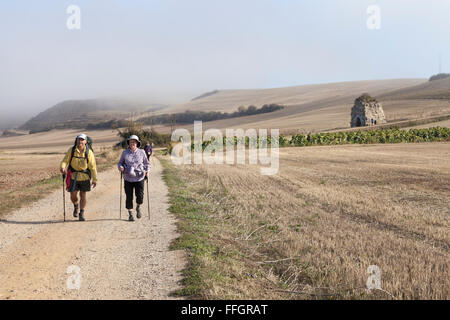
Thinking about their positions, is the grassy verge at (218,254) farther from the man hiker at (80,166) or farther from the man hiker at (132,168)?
the man hiker at (80,166)

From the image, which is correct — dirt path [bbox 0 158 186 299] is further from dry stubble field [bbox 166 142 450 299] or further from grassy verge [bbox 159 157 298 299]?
dry stubble field [bbox 166 142 450 299]

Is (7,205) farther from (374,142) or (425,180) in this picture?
(374,142)

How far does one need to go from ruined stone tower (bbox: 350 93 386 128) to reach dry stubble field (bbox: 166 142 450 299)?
170ft

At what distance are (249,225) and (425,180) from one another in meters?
10.7

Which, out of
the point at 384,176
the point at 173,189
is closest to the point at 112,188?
the point at 173,189

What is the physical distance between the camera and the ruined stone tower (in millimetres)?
67125

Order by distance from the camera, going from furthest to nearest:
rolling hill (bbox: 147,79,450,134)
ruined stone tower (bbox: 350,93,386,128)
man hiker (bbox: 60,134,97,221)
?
rolling hill (bbox: 147,79,450,134) < ruined stone tower (bbox: 350,93,386,128) < man hiker (bbox: 60,134,97,221)

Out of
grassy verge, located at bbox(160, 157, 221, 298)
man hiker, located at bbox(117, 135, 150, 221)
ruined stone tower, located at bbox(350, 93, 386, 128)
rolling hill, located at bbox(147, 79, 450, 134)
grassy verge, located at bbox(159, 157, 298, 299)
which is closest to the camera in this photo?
grassy verge, located at bbox(159, 157, 298, 299)

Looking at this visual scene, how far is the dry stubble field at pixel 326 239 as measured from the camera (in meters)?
6.09

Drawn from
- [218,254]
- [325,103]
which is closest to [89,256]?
[218,254]

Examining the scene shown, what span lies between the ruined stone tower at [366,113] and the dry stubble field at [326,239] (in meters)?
51.7

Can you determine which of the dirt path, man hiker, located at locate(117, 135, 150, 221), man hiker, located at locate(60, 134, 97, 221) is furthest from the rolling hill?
the dirt path

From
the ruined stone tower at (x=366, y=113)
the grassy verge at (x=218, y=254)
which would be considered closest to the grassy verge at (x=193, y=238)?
the grassy verge at (x=218, y=254)

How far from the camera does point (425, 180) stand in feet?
58.1
